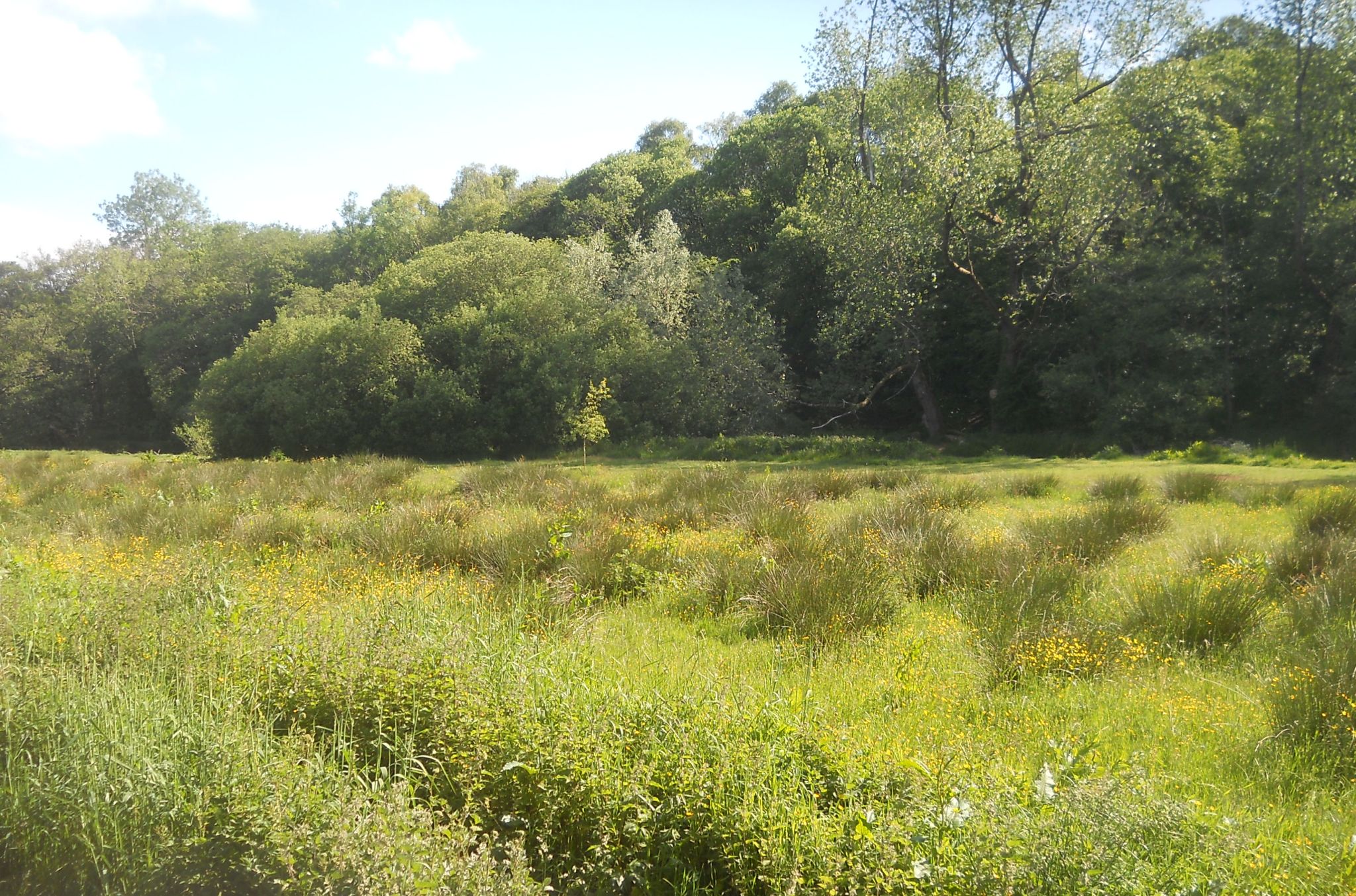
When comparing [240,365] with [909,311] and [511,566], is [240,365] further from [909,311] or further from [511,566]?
[511,566]

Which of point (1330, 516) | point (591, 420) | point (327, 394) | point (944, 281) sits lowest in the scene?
point (1330, 516)

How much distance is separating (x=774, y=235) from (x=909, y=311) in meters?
8.70

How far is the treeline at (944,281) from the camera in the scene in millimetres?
20922

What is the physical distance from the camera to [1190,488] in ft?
39.9

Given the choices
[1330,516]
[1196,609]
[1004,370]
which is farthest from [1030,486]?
[1004,370]

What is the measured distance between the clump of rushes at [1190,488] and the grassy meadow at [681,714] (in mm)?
3497

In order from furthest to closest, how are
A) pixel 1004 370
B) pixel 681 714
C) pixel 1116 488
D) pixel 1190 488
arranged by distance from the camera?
pixel 1004 370 < pixel 1190 488 < pixel 1116 488 < pixel 681 714

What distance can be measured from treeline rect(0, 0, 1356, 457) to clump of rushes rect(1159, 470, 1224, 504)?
8.81 m

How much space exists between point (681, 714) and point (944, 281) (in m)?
24.8

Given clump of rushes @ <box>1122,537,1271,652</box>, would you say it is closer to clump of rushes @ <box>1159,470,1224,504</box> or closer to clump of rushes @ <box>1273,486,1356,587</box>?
clump of rushes @ <box>1273,486,1356,587</box>

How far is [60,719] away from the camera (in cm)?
395

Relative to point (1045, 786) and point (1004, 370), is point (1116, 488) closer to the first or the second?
point (1045, 786)

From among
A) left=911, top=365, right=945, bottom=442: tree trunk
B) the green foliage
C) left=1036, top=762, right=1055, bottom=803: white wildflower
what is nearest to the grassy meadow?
left=1036, top=762, right=1055, bottom=803: white wildflower

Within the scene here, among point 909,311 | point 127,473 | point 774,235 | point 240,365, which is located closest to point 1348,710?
point 127,473
